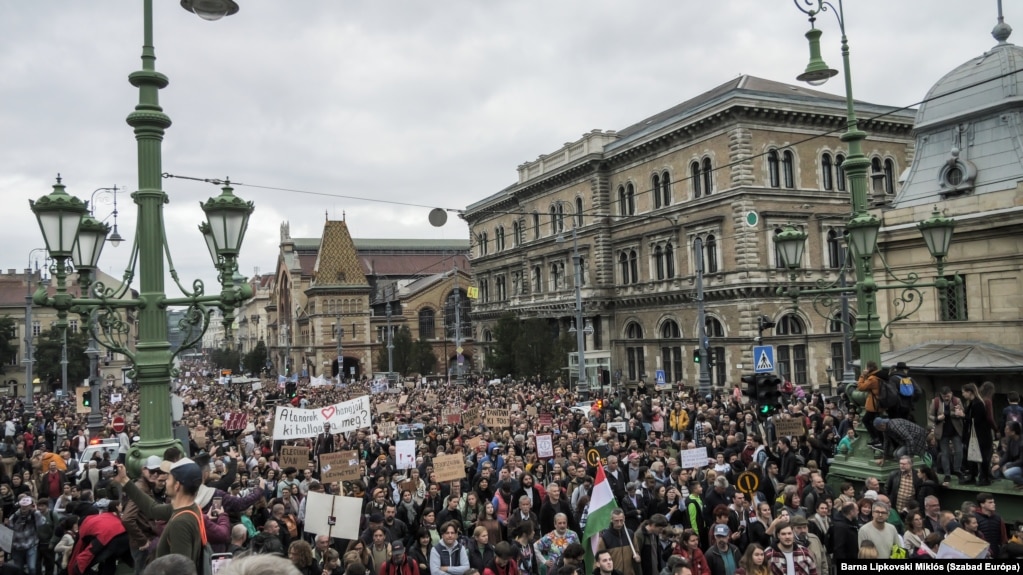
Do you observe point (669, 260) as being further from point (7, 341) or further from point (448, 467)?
point (7, 341)

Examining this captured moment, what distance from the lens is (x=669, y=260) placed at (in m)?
44.0

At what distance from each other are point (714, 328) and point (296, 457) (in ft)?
98.4

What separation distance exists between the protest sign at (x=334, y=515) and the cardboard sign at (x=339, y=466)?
245cm

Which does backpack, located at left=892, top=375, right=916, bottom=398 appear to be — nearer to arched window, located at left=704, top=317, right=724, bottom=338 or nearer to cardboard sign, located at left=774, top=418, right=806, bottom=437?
cardboard sign, located at left=774, top=418, right=806, bottom=437

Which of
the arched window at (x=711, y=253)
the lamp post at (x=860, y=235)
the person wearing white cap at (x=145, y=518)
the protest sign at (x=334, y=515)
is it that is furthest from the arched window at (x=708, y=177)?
the person wearing white cap at (x=145, y=518)

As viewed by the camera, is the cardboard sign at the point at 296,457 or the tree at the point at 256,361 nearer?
the cardboard sign at the point at 296,457

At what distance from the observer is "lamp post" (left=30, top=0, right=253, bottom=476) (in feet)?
23.0

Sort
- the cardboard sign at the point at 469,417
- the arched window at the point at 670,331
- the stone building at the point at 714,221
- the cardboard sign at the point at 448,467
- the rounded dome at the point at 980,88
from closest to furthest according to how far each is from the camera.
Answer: the cardboard sign at the point at 448,467 → the cardboard sign at the point at 469,417 → the rounded dome at the point at 980,88 → the stone building at the point at 714,221 → the arched window at the point at 670,331

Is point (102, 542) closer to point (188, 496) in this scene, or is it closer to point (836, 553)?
point (188, 496)

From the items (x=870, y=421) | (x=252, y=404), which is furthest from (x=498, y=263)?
(x=870, y=421)

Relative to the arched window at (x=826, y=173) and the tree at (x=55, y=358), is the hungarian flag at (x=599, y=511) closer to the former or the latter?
the arched window at (x=826, y=173)

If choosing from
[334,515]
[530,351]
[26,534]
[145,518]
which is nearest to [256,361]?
[530,351]

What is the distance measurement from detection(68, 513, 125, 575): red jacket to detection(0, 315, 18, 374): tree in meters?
79.5

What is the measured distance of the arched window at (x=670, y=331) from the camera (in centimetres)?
4322
